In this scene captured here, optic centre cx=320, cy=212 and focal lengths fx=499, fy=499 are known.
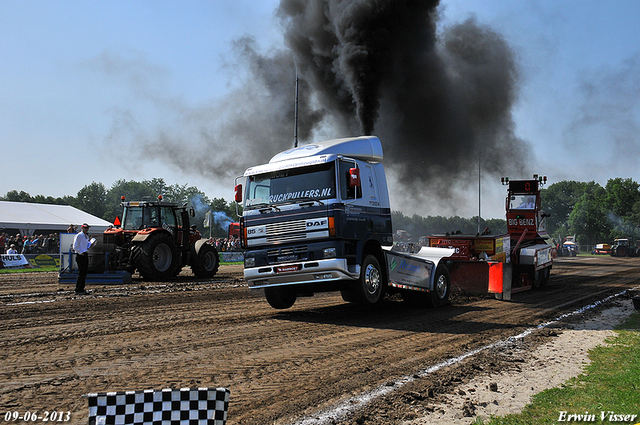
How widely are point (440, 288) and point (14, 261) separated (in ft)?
65.3

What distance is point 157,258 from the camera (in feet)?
51.6

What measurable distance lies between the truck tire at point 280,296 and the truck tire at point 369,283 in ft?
5.18

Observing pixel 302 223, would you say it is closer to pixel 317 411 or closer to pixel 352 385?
pixel 352 385

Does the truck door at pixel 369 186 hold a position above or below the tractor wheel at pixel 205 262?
above

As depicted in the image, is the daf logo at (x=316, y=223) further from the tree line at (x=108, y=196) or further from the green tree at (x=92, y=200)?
the green tree at (x=92, y=200)

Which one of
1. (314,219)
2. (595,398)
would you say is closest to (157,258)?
(314,219)

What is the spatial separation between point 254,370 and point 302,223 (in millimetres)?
3697

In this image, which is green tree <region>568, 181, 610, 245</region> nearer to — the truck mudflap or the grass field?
the truck mudflap

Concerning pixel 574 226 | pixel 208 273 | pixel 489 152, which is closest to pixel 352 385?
pixel 208 273

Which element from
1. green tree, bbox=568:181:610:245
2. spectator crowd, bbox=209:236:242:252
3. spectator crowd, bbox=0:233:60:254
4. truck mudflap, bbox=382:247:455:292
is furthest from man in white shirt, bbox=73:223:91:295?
green tree, bbox=568:181:610:245

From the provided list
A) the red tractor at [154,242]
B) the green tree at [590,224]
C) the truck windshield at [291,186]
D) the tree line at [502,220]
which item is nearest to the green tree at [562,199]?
the tree line at [502,220]

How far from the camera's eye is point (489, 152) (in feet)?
85.7

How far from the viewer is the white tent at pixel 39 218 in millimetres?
36875

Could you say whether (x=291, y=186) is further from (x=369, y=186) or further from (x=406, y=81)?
(x=406, y=81)
